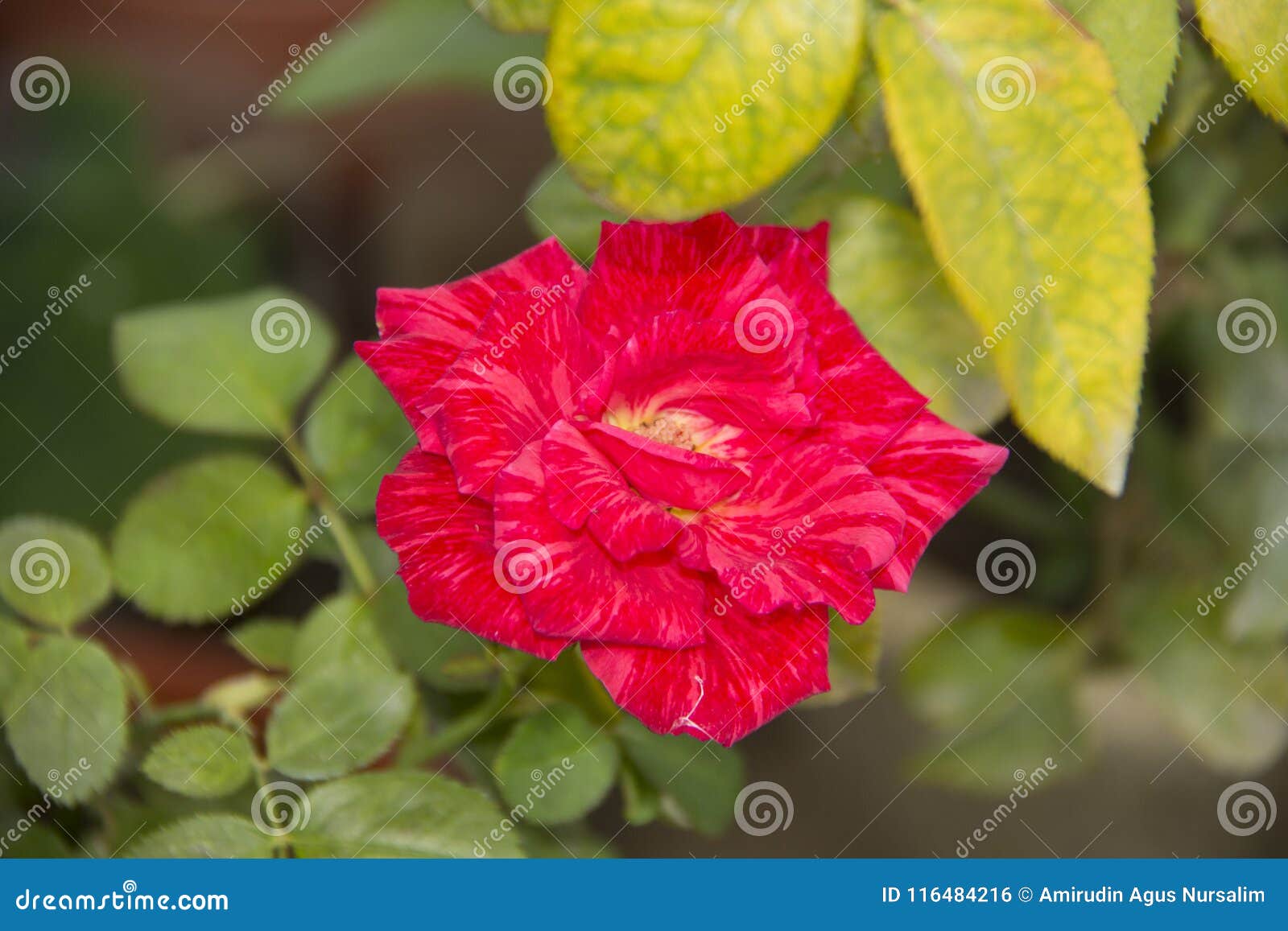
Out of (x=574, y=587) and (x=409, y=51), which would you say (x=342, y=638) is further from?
(x=409, y=51)

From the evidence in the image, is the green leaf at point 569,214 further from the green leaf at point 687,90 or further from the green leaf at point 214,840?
the green leaf at point 214,840

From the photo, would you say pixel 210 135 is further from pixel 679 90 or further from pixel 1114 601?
pixel 1114 601

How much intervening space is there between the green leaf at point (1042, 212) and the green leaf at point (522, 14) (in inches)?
4.3

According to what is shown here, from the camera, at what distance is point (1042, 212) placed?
0.29m

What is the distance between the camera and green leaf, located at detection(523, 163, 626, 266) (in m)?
0.38

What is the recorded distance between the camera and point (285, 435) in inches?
16.3

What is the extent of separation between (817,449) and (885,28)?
12cm

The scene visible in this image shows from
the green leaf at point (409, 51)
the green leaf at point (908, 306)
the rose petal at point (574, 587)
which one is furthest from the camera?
the green leaf at point (409, 51)

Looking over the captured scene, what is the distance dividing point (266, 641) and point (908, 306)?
272 millimetres

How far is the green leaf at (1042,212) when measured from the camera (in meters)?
0.29

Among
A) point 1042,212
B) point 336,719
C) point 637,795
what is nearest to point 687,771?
point 637,795

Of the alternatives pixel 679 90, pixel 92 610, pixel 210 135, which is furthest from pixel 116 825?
pixel 210 135

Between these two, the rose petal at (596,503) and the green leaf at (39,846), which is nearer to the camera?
the rose petal at (596,503)

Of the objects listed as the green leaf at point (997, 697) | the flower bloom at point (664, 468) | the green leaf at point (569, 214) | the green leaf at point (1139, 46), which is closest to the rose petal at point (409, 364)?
the flower bloom at point (664, 468)
